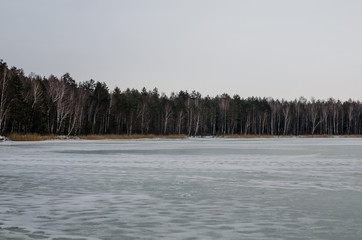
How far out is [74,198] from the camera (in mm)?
7934

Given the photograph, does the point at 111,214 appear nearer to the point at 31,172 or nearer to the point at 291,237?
the point at 291,237

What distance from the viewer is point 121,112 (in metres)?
86.9

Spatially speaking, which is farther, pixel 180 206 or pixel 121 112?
pixel 121 112

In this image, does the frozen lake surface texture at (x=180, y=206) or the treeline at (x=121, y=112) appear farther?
the treeline at (x=121, y=112)

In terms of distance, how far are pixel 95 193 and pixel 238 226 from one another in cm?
401

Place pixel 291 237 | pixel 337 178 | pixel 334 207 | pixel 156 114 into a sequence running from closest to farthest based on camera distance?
pixel 291 237 → pixel 334 207 → pixel 337 178 → pixel 156 114

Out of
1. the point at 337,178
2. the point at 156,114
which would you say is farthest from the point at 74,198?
the point at 156,114

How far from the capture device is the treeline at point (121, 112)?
Result: 184 feet

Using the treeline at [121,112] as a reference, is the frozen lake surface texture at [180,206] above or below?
below

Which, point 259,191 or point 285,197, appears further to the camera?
point 259,191

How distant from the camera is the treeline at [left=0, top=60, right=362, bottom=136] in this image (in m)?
55.9

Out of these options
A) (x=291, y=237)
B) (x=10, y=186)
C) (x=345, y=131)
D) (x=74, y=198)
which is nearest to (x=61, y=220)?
(x=74, y=198)

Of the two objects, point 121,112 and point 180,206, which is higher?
point 121,112

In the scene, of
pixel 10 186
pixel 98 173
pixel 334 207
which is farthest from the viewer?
pixel 98 173
